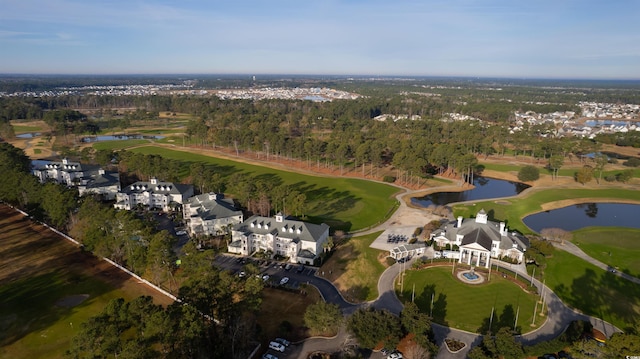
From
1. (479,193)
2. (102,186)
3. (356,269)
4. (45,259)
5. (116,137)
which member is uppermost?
(116,137)

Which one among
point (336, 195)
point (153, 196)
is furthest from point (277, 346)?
point (336, 195)

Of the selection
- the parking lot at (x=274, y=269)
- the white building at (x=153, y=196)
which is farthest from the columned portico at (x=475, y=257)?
the white building at (x=153, y=196)

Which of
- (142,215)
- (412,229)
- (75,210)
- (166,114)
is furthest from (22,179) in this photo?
(166,114)

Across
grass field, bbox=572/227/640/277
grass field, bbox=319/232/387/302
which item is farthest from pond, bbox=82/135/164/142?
grass field, bbox=572/227/640/277

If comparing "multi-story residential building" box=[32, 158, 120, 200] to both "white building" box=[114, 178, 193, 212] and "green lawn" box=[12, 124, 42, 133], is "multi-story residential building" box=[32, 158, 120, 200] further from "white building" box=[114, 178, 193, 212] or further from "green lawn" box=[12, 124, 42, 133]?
"green lawn" box=[12, 124, 42, 133]

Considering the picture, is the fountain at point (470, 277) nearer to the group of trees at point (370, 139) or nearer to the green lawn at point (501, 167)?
the group of trees at point (370, 139)

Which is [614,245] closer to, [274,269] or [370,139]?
[274,269]

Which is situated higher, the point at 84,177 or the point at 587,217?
the point at 84,177

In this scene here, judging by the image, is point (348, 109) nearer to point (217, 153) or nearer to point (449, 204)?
point (217, 153)
